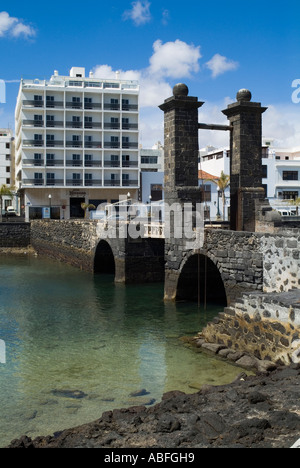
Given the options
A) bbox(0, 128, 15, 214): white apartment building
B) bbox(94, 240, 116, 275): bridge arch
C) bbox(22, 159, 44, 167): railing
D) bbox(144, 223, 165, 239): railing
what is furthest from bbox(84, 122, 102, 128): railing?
bbox(144, 223, 165, 239): railing

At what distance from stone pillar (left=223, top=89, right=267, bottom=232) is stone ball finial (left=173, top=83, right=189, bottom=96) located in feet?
6.37

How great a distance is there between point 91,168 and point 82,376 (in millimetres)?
47590

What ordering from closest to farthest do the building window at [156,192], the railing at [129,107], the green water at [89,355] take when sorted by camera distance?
1. the green water at [89,355]
2. the railing at [129,107]
3. the building window at [156,192]

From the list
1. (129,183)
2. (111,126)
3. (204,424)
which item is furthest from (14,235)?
(204,424)

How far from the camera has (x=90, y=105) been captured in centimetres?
5725

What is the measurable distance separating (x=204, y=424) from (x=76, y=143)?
5279 cm

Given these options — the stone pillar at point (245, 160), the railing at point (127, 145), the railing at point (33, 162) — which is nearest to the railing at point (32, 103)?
the railing at point (33, 162)

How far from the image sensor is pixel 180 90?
1847 cm

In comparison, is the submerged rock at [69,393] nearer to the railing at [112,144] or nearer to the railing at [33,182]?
the railing at [33,182]

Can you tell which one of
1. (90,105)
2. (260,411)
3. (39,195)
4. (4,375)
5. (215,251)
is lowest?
(4,375)

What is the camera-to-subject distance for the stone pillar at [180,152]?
18391mm

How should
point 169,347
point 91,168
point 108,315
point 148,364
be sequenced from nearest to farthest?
point 148,364, point 169,347, point 108,315, point 91,168
